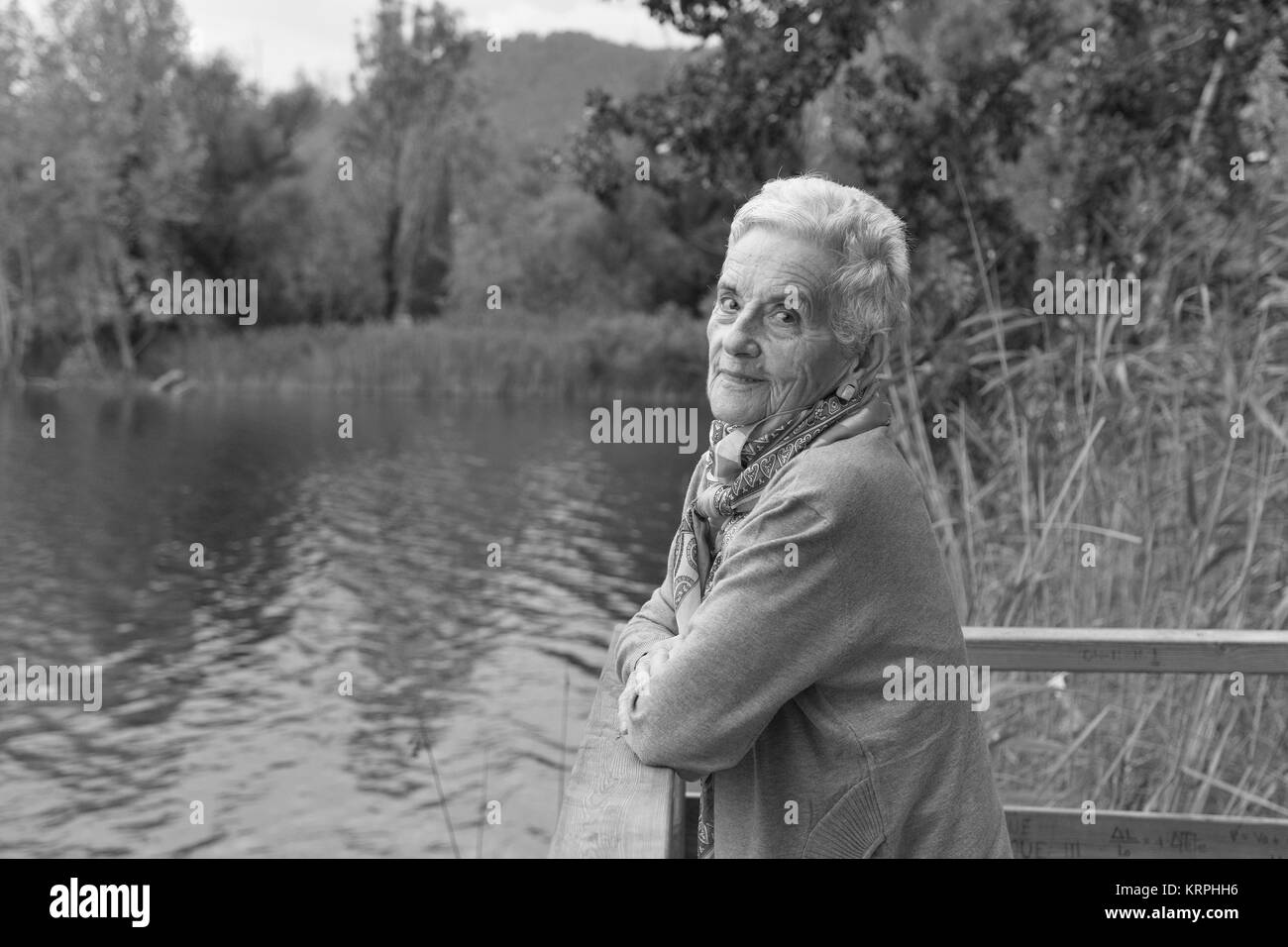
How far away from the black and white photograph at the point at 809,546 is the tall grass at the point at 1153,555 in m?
0.02

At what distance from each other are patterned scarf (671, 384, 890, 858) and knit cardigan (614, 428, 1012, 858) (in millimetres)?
40

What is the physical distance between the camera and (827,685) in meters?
1.62

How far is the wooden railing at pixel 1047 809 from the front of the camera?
1469mm

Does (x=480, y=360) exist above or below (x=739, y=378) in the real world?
below

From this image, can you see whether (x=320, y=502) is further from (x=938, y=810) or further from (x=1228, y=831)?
(x=938, y=810)

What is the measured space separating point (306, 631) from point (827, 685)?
8828mm

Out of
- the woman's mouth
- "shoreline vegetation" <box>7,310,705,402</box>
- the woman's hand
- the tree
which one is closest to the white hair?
the woman's mouth

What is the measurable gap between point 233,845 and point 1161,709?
4287mm

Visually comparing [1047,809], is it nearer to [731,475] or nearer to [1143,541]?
[1143,541]

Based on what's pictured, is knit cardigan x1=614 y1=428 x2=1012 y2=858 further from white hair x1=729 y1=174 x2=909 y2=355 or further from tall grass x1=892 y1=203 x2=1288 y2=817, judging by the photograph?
tall grass x1=892 y1=203 x2=1288 y2=817

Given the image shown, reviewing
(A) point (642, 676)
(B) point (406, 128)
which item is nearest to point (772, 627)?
(A) point (642, 676)

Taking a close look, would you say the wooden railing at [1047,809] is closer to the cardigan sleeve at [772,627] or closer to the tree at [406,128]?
the cardigan sleeve at [772,627]

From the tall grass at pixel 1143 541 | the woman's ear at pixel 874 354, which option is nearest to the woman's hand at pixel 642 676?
the woman's ear at pixel 874 354

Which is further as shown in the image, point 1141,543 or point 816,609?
point 1141,543
